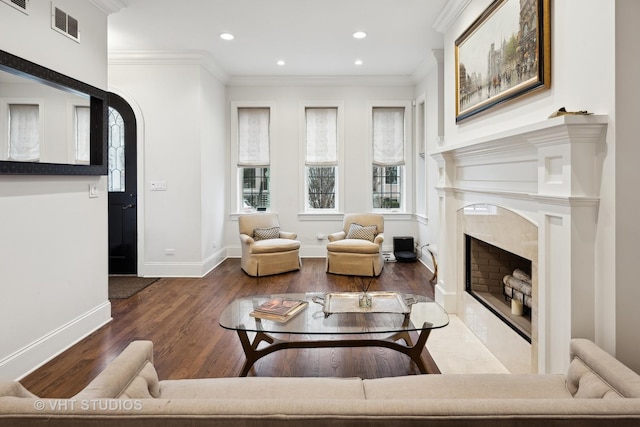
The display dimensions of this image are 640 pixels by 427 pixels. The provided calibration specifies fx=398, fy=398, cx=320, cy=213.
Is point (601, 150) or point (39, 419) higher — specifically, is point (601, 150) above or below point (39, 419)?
above

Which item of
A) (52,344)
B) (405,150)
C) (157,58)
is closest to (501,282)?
(52,344)

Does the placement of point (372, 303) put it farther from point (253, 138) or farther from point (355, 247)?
point (253, 138)

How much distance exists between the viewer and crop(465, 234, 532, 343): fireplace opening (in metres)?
2.61

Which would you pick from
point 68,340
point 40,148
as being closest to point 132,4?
point 40,148

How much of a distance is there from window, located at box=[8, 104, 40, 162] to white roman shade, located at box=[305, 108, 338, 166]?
424cm

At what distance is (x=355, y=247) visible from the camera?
5.25 m

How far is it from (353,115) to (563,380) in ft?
17.8

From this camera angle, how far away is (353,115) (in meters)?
6.45

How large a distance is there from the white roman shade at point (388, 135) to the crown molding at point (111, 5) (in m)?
3.90

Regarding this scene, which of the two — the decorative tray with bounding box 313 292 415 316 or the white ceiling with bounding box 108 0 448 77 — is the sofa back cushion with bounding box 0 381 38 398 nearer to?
the decorative tray with bounding box 313 292 415 316

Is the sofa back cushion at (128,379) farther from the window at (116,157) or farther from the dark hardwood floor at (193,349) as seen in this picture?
the window at (116,157)

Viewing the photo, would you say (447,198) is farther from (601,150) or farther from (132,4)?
(132,4)

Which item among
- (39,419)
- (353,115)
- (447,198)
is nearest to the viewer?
(39,419)

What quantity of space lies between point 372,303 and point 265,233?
3362 mm
